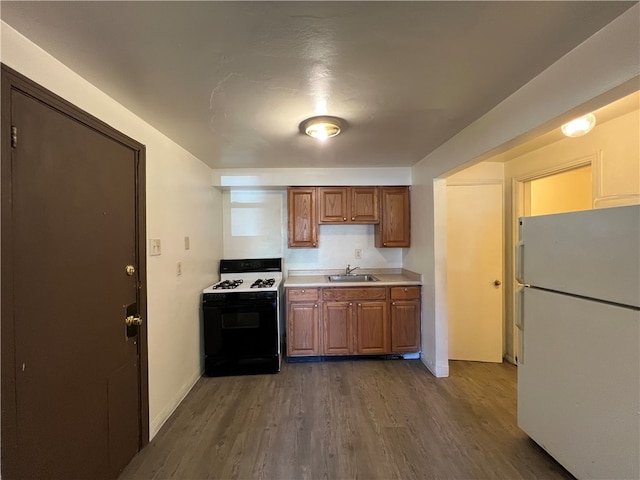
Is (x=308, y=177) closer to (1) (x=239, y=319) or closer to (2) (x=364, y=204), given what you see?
(2) (x=364, y=204)

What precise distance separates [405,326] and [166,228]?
2.65 meters

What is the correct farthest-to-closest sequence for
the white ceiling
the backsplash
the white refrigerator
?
the backsplash → the white refrigerator → the white ceiling

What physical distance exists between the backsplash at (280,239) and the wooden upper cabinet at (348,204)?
356 mm

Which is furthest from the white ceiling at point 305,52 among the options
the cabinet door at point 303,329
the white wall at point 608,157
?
the cabinet door at point 303,329

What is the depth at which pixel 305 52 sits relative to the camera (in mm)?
1174

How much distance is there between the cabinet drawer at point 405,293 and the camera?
3.07m

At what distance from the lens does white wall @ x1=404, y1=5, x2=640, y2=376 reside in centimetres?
105

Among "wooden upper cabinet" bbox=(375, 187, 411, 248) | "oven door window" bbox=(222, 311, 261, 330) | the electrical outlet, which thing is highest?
"wooden upper cabinet" bbox=(375, 187, 411, 248)

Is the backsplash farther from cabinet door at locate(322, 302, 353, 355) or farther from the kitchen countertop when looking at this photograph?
cabinet door at locate(322, 302, 353, 355)

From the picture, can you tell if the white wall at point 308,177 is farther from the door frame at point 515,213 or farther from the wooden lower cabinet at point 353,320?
the wooden lower cabinet at point 353,320

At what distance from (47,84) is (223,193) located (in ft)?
7.90

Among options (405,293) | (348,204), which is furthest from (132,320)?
(405,293)

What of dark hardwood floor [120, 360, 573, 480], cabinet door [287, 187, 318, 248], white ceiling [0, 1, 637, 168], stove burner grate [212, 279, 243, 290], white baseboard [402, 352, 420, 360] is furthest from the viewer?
cabinet door [287, 187, 318, 248]

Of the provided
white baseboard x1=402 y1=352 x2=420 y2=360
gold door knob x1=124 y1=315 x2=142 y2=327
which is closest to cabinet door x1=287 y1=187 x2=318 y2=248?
white baseboard x1=402 y1=352 x2=420 y2=360
